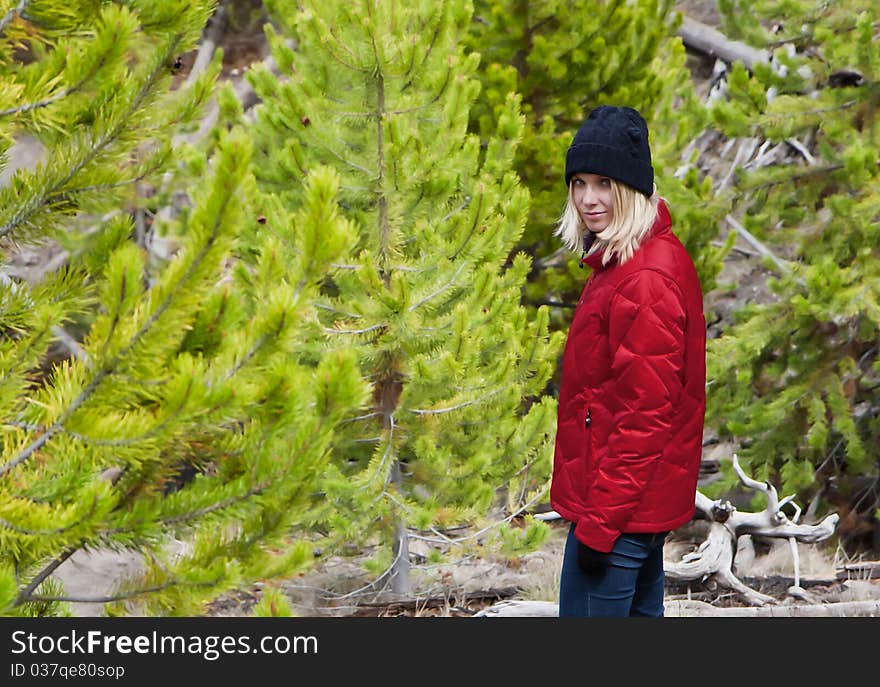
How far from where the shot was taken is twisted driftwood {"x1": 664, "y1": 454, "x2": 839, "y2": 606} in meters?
6.19

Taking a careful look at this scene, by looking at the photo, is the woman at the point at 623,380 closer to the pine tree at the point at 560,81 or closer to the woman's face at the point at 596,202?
the woman's face at the point at 596,202

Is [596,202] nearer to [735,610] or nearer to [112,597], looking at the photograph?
[112,597]

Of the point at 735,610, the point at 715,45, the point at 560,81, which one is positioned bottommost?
the point at 735,610

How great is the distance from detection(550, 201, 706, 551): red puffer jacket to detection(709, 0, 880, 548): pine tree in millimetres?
3815

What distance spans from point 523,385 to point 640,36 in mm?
3994

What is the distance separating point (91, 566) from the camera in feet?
27.0

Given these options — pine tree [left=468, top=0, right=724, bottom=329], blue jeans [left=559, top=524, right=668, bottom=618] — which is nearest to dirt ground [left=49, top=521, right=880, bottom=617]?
pine tree [left=468, top=0, right=724, bottom=329]

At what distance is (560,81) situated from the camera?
838 centimetres

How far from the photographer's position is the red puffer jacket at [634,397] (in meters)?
3.07

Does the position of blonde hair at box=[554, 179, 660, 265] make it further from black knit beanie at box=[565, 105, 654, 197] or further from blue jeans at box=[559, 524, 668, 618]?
blue jeans at box=[559, 524, 668, 618]

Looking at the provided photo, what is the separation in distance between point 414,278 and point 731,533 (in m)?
2.76

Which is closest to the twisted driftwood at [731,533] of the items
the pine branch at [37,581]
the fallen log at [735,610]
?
the fallen log at [735,610]

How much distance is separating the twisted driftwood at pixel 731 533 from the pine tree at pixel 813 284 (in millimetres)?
897

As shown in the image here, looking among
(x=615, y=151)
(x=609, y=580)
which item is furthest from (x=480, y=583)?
(x=615, y=151)
